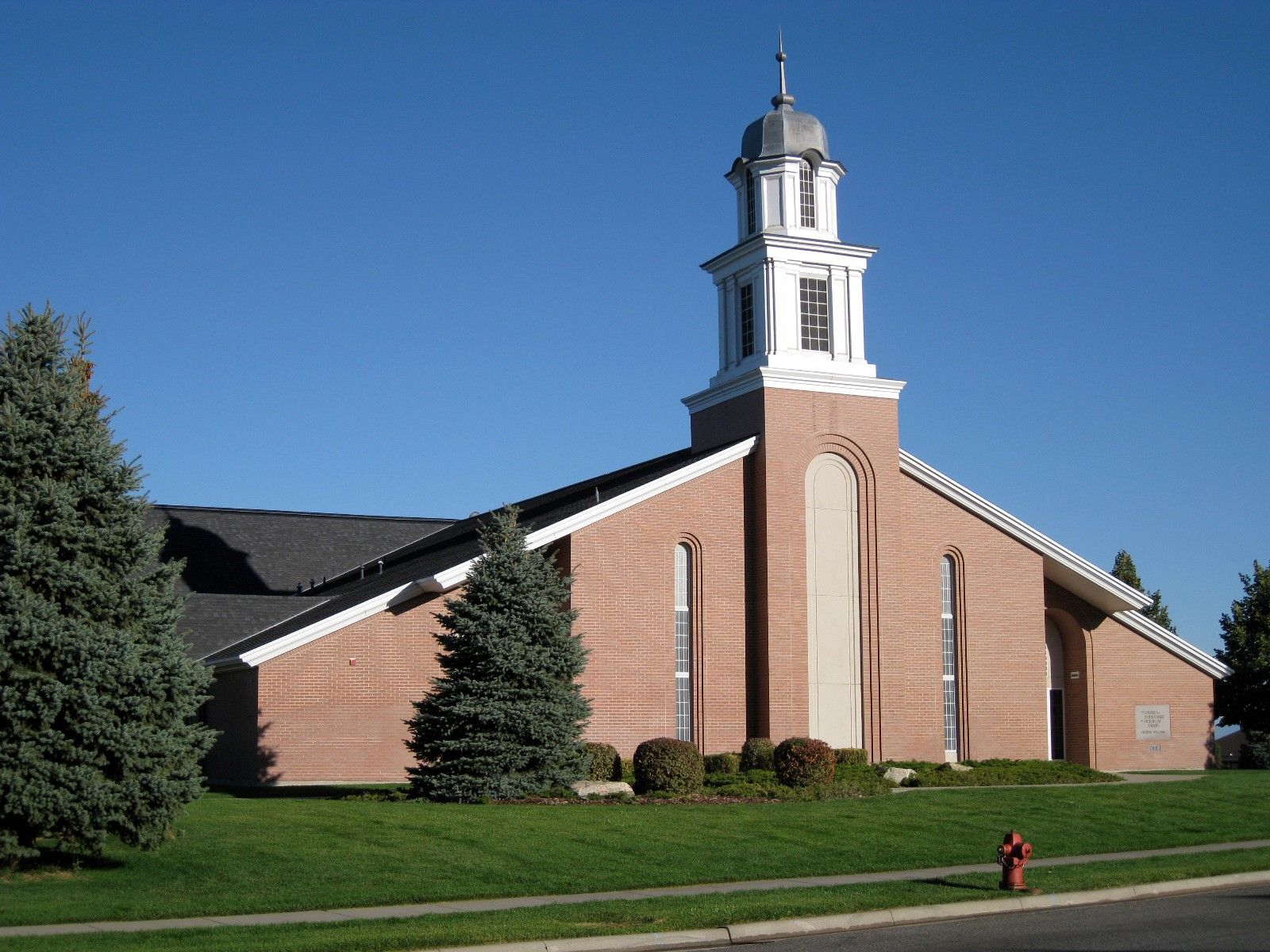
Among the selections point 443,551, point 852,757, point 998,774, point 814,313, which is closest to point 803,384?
point 814,313

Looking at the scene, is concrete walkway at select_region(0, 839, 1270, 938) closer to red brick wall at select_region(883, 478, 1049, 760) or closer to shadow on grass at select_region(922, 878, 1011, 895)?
shadow on grass at select_region(922, 878, 1011, 895)

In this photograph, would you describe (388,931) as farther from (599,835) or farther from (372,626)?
(372,626)

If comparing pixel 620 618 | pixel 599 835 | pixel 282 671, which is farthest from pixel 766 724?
pixel 599 835

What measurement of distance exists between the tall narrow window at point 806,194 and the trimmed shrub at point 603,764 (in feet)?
49.4

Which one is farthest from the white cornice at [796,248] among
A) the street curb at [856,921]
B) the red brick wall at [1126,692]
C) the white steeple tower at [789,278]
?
the street curb at [856,921]

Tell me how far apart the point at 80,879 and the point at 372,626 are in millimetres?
15792

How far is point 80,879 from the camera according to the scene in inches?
688

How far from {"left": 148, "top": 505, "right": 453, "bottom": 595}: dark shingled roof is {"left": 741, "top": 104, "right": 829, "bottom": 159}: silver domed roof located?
18909 mm

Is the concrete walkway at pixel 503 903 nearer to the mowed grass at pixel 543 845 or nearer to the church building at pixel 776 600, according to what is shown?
the mowed grass at pixel 543 845

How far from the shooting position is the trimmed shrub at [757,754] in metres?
33.1

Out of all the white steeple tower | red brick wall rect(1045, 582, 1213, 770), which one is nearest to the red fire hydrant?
the white steeple tower

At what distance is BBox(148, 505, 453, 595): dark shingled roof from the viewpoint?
45.9 meters

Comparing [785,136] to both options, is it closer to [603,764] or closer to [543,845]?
[603,764]

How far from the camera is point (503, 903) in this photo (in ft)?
54.7
